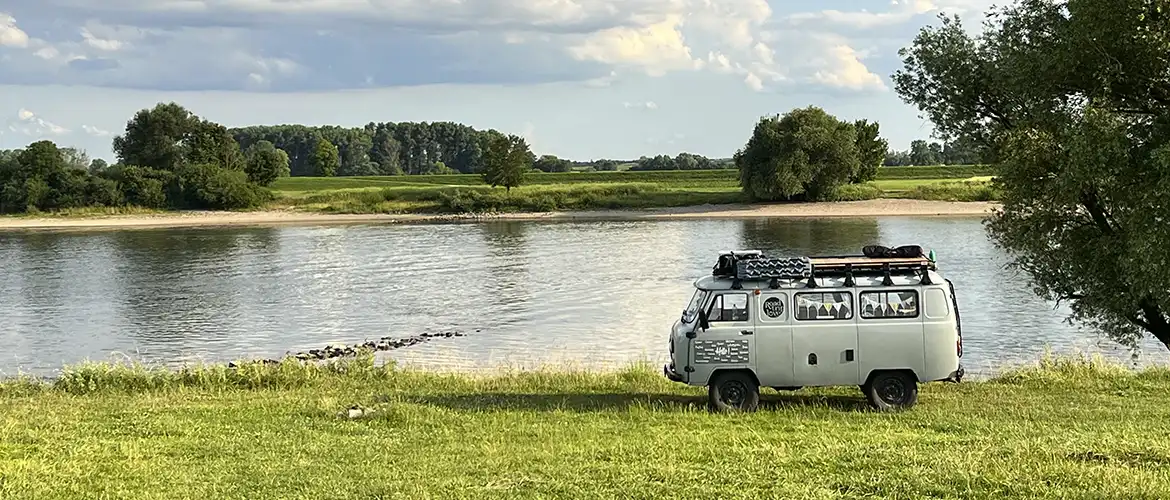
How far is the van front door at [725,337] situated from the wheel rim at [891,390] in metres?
1.93

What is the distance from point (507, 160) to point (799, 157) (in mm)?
34206

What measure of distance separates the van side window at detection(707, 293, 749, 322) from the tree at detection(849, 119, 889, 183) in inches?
3655

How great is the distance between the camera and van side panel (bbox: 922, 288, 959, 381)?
47.9 feet

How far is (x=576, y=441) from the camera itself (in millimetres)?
12055

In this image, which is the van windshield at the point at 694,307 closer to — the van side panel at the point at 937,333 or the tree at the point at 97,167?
the van side panel at the point at 937,333

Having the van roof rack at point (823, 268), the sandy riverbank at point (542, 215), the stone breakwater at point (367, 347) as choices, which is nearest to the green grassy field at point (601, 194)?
the sandy riverbank at point (542, 215)

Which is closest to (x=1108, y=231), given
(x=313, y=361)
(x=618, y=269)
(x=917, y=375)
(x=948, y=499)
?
(x=917, y=375)

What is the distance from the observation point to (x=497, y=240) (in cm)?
7394

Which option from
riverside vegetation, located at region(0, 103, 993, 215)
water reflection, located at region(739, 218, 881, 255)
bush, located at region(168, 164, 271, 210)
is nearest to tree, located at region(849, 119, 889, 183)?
riverside vegetation, located at region(0, 103, 993, 215)

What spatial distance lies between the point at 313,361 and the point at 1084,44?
61.2ft

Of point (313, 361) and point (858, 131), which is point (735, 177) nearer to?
point (858, 131)

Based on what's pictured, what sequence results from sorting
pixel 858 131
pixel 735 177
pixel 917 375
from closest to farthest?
pixel 917 375 → pixel 858 131 → pixel 735 177

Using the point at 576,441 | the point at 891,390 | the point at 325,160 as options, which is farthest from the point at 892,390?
the point at 325,160

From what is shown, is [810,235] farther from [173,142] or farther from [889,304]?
[173,142]
